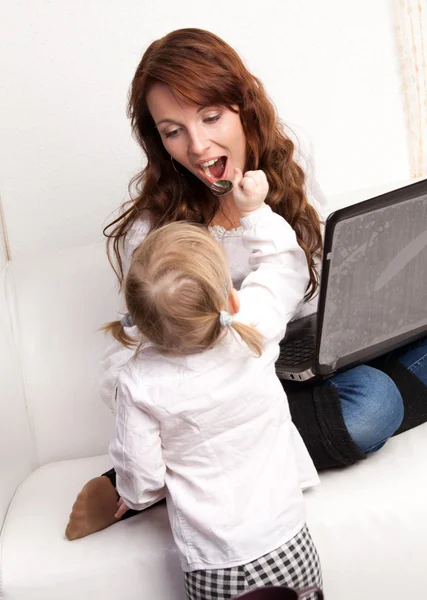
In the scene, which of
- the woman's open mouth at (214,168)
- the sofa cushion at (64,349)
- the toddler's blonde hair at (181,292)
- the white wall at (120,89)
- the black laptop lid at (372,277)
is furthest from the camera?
the white wall at (120,89)

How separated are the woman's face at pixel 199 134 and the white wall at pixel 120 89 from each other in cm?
63

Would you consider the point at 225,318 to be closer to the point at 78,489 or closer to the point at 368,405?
the point at 368,405

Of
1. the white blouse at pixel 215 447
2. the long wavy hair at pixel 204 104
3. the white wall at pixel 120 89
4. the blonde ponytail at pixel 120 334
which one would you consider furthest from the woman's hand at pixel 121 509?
the white wall at pixel 120 89

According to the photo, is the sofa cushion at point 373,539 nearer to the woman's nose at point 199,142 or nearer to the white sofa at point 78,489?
the white sofa at point 78,489

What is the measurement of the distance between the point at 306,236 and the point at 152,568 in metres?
0.74

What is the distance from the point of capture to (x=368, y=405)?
156 centimetres

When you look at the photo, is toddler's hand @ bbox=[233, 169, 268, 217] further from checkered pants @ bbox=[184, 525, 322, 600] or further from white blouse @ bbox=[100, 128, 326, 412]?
checkered pants @ bbox=[184, 525, 322, 600]

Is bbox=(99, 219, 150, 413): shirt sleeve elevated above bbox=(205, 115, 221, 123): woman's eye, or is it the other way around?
bbox=(205, 115, 221, 123): woman's eye

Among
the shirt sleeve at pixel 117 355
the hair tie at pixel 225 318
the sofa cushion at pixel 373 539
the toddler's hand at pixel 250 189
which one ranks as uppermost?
the toddler's hand at pixel 250 189

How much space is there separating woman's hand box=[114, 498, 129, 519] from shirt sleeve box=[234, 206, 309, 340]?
1.43ft

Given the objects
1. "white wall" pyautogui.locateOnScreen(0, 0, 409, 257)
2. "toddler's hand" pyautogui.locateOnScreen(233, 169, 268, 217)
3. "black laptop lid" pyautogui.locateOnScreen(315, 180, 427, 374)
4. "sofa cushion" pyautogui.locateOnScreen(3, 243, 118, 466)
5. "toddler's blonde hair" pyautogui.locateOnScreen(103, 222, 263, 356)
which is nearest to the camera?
"toddler's blonde hair" pyautogui.locateOnScreen(103, 222, 263, 356)

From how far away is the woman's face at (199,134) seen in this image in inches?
64.5

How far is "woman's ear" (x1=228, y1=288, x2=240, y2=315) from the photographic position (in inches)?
51.9

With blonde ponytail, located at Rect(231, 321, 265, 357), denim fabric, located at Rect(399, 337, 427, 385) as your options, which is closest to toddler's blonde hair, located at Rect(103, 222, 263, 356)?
blonde ponytail, located at Rect(231, 321, 265, 357)
